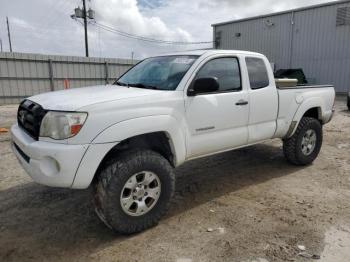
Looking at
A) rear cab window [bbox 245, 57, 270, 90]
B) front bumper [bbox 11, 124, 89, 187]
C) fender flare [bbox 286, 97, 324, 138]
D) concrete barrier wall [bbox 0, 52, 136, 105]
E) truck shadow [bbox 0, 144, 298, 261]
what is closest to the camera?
front bumper [bbox 11, 124, 89, 187]

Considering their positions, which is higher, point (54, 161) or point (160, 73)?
point (160, 73)

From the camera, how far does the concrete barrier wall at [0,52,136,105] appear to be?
16.1 metres

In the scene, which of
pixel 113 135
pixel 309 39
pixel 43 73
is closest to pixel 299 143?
pixel 113 135

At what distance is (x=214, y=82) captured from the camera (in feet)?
11.3

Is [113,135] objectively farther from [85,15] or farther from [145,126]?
[85,15]

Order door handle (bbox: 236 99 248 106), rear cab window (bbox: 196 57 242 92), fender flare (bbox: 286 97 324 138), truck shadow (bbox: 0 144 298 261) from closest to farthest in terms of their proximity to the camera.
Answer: truck shadow (bbox: 0 144 298 261) → rear cab window (bbox: 196 57 242 92) → door handle (bbox: 236 99 248 106) → fender flare (bbox: 286 97 324 138)

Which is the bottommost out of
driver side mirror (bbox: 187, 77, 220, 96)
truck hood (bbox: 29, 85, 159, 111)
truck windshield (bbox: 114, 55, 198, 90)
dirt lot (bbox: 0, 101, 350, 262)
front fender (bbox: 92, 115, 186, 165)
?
dirt lot (bbox: 0, 101, 350, 262)

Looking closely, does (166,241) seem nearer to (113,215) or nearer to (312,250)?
(113,215)

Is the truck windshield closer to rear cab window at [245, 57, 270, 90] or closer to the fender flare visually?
rear cab window at [245, 57, 270, 90]

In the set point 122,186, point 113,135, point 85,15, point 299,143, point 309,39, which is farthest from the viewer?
point 85,15

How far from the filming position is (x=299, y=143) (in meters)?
5.16

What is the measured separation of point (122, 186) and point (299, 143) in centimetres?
339

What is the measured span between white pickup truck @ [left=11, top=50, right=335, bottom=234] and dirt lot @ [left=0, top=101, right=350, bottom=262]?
34 cm

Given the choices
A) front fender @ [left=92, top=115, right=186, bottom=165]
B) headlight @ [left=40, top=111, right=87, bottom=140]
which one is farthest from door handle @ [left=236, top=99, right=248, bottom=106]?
headlight @ [left=40, top=111, right=87, bottom=140]
